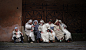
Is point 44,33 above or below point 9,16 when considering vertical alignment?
below

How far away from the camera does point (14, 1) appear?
8250 millimetres

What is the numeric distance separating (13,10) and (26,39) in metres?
2.22

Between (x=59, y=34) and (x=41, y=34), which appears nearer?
(x=41, y=34)

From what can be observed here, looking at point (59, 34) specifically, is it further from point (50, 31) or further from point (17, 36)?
point (17, 36)

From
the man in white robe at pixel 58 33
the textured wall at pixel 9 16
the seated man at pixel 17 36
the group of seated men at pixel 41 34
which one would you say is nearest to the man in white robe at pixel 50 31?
the group of seated men at pixel 41 34

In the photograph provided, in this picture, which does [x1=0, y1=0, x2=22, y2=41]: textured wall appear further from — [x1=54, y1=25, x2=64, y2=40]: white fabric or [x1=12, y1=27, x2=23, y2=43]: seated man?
[x1=54, y1=25, x2=64, y2=40]: white fabric

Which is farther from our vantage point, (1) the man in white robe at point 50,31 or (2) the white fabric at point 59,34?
(2) the white fabric at point 59,34

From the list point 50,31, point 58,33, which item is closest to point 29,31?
point 50,31

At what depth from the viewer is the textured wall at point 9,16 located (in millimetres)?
8133

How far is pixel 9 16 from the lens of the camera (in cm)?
823

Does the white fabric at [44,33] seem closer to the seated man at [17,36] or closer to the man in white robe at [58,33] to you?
the man in white robe at [58,33]

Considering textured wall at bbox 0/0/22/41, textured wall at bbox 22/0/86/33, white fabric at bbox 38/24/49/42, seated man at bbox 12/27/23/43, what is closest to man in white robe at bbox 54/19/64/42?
white fabric at bbox 38/24/49/42

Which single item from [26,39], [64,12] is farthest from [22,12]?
[64,12]

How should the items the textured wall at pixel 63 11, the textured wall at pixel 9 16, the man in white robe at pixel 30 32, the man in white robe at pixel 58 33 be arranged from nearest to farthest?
the man in white robe at pixel 30 32, the man in white robe at pixel 58 33, the textured wall at pixel 9 16, the textured wall at pixel 63 11
